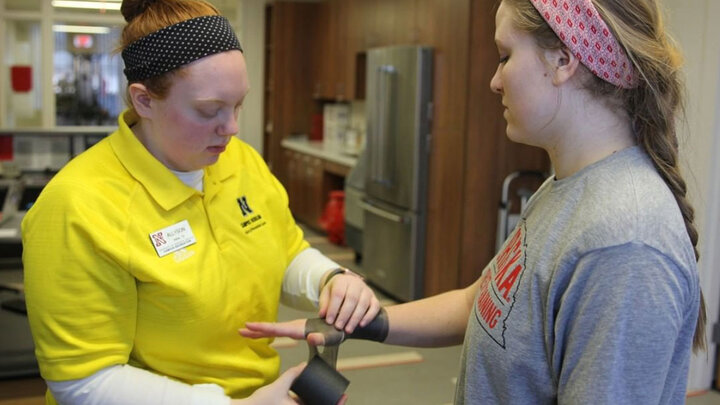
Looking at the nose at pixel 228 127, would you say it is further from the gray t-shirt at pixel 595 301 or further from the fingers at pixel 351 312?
the gray t-shirt at pixel 595 301

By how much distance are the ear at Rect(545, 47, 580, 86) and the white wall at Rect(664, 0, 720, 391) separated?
246 cm

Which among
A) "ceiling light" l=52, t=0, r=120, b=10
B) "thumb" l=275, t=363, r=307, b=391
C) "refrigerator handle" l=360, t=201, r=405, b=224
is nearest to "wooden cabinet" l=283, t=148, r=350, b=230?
"refrigerator handle" l=360, t=201, r=405, b=224

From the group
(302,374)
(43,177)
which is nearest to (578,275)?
(302,374)

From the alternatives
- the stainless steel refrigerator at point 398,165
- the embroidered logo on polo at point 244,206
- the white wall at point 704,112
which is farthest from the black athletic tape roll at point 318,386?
the stainless steel refrigerator at point 398,165

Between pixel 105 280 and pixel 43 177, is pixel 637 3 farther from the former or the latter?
pixel 43 177

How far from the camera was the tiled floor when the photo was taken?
11.6ft

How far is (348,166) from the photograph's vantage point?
21.5 feet

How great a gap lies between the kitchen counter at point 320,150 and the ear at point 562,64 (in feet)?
17.3

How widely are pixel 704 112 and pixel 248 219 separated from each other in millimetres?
2647

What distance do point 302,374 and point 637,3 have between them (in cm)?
82

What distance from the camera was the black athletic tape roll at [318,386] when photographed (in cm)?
128

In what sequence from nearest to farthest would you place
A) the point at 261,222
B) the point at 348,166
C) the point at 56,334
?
the point at 56,334 → the point at 261,222 → the point at 348,166

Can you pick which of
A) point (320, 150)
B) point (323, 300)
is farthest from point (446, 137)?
point (323, 300)

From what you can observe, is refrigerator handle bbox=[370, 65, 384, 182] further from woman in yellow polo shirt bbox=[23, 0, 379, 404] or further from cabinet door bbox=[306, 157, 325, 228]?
woman in yellow polo shirt bbox=[23, 0, 379, 404]
